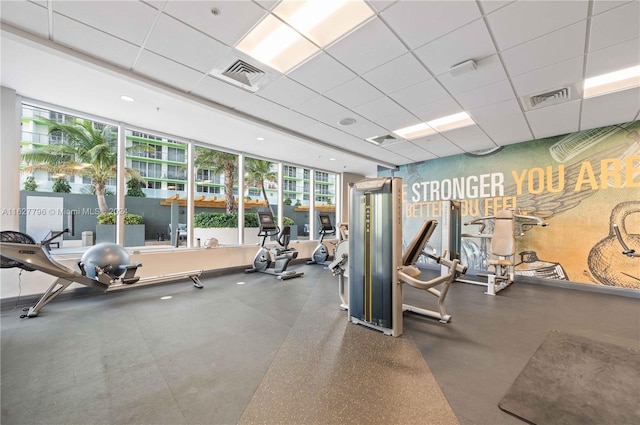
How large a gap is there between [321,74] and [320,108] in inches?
38.5

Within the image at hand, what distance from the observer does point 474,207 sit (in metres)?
6.56

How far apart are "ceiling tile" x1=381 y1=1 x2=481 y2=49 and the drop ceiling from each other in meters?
0.01

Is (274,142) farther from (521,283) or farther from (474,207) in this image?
(521,283)

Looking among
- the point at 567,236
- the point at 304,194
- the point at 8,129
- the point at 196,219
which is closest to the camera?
the point at 8,129

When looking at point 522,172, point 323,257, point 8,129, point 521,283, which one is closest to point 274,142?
point 323,257

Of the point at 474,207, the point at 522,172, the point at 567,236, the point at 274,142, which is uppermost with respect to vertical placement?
the point at 274,142

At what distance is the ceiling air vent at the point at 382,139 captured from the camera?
561 cm

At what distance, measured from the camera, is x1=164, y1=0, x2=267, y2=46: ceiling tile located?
7.30 ft

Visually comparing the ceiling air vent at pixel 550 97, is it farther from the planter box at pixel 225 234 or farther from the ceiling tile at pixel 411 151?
the planter box at pixel 225 234

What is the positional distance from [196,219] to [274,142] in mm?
2624

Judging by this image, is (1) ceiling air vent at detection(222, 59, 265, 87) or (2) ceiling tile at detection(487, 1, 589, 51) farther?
(1) ceiling air vent at detection(222, 59, 265, 87)

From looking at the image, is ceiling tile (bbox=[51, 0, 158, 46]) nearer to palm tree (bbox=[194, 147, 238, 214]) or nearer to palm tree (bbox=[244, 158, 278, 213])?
palm tree (bbox=[194, 147, 238, 214])

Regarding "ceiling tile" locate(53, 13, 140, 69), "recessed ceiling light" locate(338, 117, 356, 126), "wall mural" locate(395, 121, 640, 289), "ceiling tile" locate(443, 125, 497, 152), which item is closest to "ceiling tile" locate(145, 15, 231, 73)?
"ceiling tile" locate(53, 13, 140, 69)

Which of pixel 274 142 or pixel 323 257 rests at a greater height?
pixel 274 142
